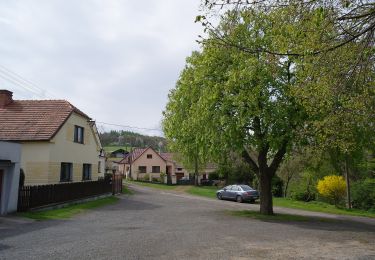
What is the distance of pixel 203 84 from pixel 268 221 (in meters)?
7.68

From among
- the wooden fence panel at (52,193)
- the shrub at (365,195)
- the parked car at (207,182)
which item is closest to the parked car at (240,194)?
the shrub at (365,195)

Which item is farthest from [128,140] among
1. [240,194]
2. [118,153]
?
[240,194]

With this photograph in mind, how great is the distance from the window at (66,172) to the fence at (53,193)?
5.52 ft

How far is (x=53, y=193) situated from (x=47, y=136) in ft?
16.5

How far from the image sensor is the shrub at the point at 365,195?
108 ft

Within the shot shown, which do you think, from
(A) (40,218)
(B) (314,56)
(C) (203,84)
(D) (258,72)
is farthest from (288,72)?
(A) (40,218)

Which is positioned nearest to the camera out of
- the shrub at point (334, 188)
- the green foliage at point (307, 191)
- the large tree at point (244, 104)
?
the large tree at point (244, 104)

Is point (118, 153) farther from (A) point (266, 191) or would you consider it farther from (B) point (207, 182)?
(A) point (266, 191)

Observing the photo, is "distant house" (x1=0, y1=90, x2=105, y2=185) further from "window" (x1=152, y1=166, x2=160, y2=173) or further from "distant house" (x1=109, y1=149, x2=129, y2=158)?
"distant house" (x1=109, y1=149, x2=129, y2=158)

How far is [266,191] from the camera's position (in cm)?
2359

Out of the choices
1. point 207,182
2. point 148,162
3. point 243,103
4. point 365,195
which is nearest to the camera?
point 243,103

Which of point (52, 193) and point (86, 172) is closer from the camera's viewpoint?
point (52, 193)

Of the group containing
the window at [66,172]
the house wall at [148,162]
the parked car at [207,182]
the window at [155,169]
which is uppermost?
the house wall at [148,162]

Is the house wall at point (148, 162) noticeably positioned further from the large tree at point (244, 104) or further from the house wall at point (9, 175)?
the house wall at point (9, 175)
